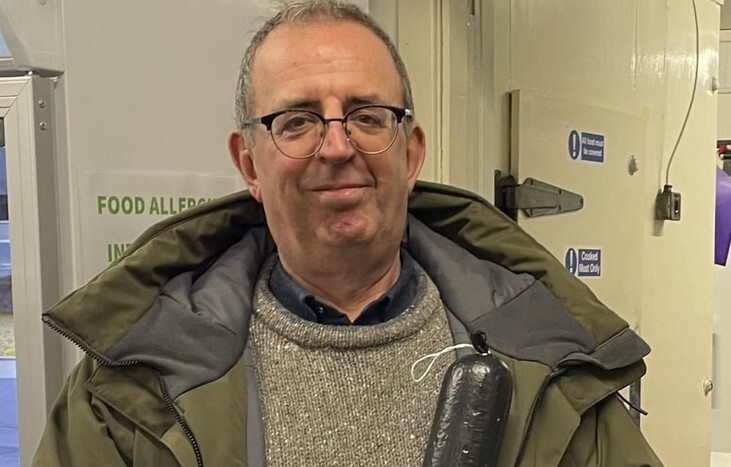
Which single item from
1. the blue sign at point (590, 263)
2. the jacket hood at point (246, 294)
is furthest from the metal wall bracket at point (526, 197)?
the jacket hood at point (246, 294)

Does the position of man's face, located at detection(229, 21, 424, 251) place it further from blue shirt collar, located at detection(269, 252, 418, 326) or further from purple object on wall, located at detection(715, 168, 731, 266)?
purple object on wall, located at detection(715, 168, 731, 266)

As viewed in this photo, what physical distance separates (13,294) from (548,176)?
1093 mm

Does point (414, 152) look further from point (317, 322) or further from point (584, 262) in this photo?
point (584, 262)

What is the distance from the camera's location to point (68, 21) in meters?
1.22

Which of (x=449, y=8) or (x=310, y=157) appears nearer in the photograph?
(x=310, y=157)

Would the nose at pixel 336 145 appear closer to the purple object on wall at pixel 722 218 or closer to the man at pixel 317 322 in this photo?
the man at pixel 317 322

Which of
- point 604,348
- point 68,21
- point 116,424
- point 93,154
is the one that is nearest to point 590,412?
point 604,348

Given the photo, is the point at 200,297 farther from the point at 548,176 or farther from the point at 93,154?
the point at 548,176

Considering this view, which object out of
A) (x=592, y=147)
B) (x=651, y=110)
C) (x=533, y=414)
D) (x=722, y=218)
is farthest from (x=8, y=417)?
(x=722, y=218)

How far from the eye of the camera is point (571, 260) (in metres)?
1.90

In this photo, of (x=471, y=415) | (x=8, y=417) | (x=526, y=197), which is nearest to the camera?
(x=471, y=415)

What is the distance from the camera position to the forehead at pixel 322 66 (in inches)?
43.3

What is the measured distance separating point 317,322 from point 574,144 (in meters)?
0.96

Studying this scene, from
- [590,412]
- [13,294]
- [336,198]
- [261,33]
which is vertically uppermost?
[261,33]
